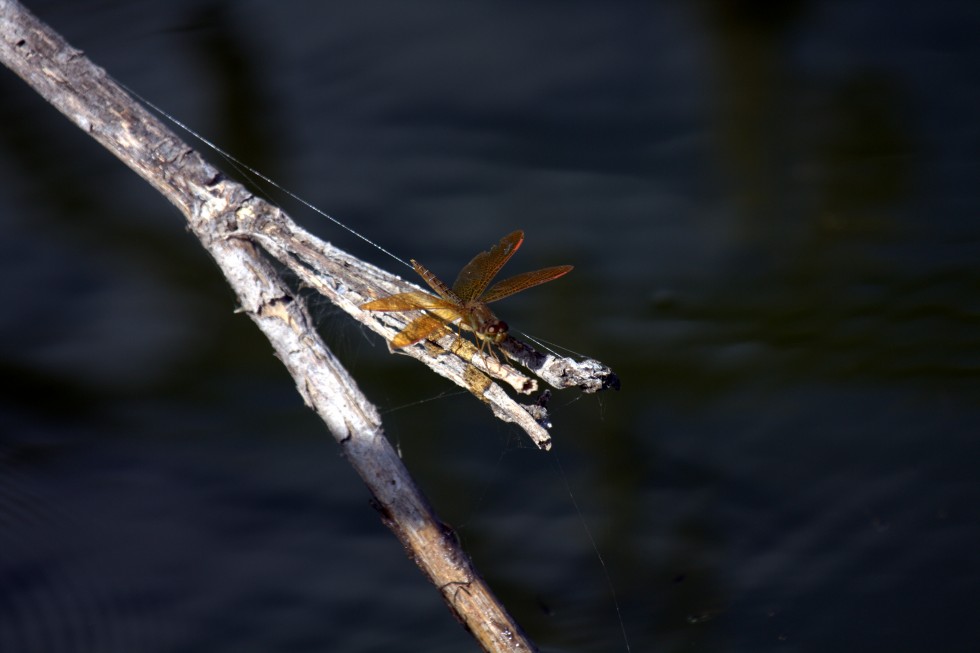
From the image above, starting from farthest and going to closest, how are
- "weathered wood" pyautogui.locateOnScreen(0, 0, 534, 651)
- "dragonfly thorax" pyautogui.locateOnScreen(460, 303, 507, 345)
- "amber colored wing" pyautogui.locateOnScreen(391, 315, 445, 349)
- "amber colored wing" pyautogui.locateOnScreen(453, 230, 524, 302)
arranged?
1. "amber colored wing" pyautogui.locateOnScreen(453, 230, 524, 302)
2. "dragonfly thorax" pyautogui.locateOnScreen(460, 303, 507, 345)
3. "amber colored wing" pyautogui.locateOnScreen(391, 315, 445, 349)
4. "weathered wood" pyautogui.locateOnScreen(0, 0, 534, 651)

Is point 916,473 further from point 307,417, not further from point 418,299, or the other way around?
point 307,417

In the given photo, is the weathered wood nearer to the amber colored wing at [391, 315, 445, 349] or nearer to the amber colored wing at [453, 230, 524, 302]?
the amber colored wing at [391, 315, 445, 349]

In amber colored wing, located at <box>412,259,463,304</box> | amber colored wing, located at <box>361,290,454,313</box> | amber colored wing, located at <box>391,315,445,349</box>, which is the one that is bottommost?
amber colored wing, located at <box>391,315,445,349</box>

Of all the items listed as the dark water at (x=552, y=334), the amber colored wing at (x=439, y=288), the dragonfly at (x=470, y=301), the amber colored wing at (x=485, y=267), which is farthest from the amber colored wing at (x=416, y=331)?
the dark water at (x=552, y=334)

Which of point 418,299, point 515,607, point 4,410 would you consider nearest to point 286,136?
point 4,410

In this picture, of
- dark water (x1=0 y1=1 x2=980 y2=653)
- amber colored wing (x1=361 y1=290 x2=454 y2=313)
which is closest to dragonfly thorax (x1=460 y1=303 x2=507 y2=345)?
amber colored wing (x1=361 y1=290 x2=454 y2=313)

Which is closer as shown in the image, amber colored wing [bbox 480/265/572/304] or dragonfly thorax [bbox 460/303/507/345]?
dragonfly thorax [bbox 460/303/507/345]

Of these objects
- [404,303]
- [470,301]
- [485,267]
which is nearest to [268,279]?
[404,303]

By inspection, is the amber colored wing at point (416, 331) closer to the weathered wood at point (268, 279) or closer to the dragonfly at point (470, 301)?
the dragonfly at point (470, 301)
